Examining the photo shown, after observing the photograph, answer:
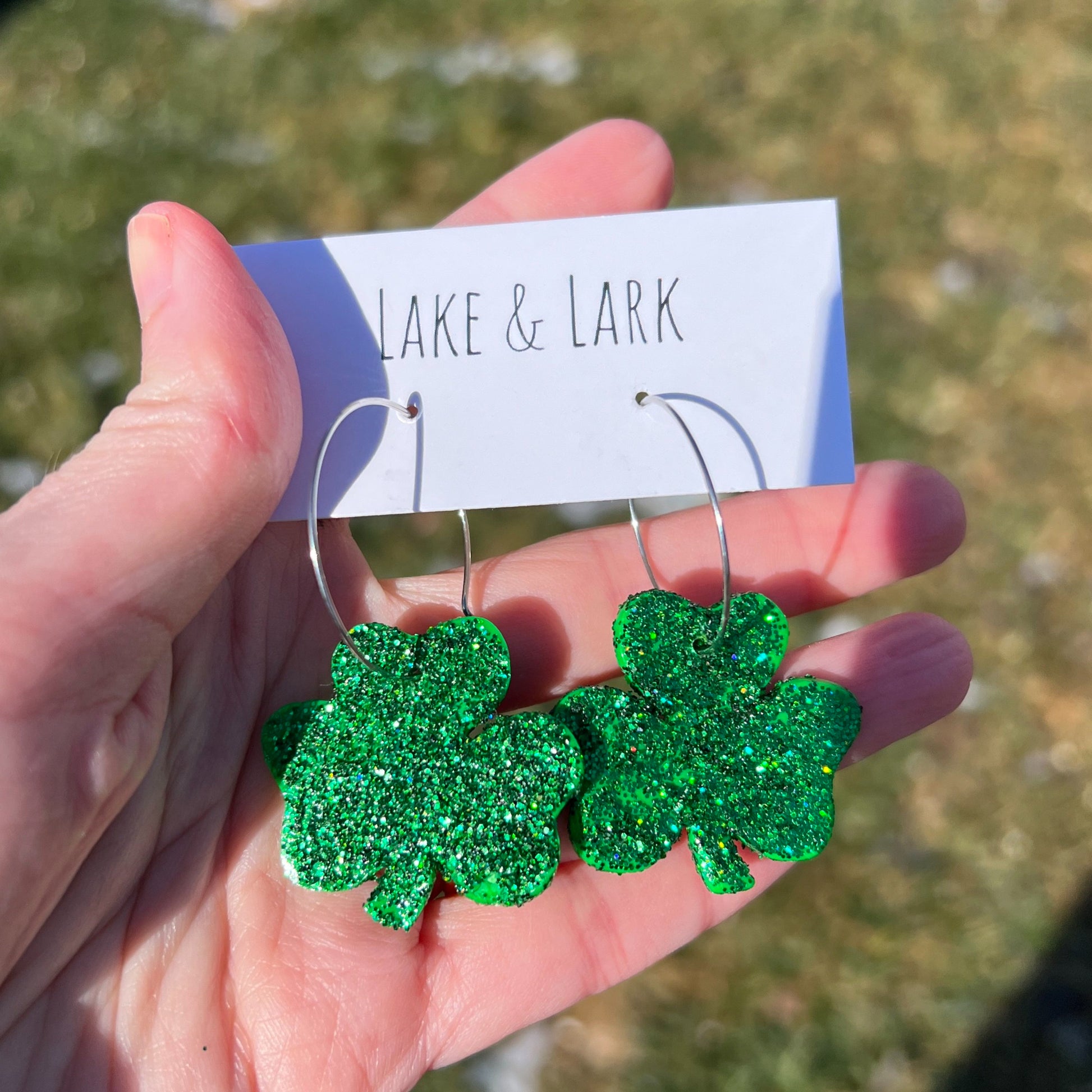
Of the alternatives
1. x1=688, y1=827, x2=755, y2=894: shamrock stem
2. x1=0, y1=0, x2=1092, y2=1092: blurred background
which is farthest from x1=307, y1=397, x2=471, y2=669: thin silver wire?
x1=0, y1=0, x2=1092, y2=1092: blurred background

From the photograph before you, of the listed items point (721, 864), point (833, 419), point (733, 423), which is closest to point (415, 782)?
point (721, 864)

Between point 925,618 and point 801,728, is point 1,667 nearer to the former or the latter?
point 801,728

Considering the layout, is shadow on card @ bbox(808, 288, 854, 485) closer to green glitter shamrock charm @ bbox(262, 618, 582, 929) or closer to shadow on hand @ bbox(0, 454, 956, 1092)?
shadow on hand @ bbox(0, 454, 956, 1092)

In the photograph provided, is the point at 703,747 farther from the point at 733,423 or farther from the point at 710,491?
the point at 733,423

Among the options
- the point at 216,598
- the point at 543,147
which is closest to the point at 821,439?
the point at 216,598

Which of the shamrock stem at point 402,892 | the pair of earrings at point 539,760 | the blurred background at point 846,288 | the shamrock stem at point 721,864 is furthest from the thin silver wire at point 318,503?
the blurred background at point 846,288

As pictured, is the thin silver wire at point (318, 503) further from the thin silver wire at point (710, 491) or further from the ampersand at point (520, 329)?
the thin silver wire at point (710, 491)
